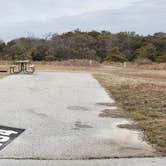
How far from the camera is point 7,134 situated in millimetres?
7781

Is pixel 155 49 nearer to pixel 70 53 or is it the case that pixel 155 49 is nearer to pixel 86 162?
pixel 70 53

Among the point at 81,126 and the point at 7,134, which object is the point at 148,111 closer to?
the point at 81,126

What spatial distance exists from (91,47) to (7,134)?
54179 mm

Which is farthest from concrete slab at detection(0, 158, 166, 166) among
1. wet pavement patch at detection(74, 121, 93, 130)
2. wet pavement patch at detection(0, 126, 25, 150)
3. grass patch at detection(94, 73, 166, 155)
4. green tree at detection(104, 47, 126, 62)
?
green tree at detection(104, 47, 126, 62)

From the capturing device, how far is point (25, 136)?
7.60 metres

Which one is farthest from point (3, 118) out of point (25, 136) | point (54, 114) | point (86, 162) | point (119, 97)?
point (119, 97)

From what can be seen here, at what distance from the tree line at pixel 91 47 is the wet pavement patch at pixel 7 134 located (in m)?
43.7

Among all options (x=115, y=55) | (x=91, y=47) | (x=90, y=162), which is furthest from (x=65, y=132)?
(x=91, y=47)

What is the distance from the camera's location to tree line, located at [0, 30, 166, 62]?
5509cm

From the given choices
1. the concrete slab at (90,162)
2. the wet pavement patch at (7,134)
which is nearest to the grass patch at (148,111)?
the concrete slab at (90,162)

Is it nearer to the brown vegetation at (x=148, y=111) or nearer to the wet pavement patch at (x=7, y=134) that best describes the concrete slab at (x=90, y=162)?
the brown vegetation at (x=148, y=111)

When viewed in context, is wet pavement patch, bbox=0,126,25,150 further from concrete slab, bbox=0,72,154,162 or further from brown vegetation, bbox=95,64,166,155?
brown vegetation, bbox=95,64,166,155

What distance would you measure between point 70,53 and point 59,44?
377 centimetres

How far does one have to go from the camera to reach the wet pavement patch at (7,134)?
7121mm
